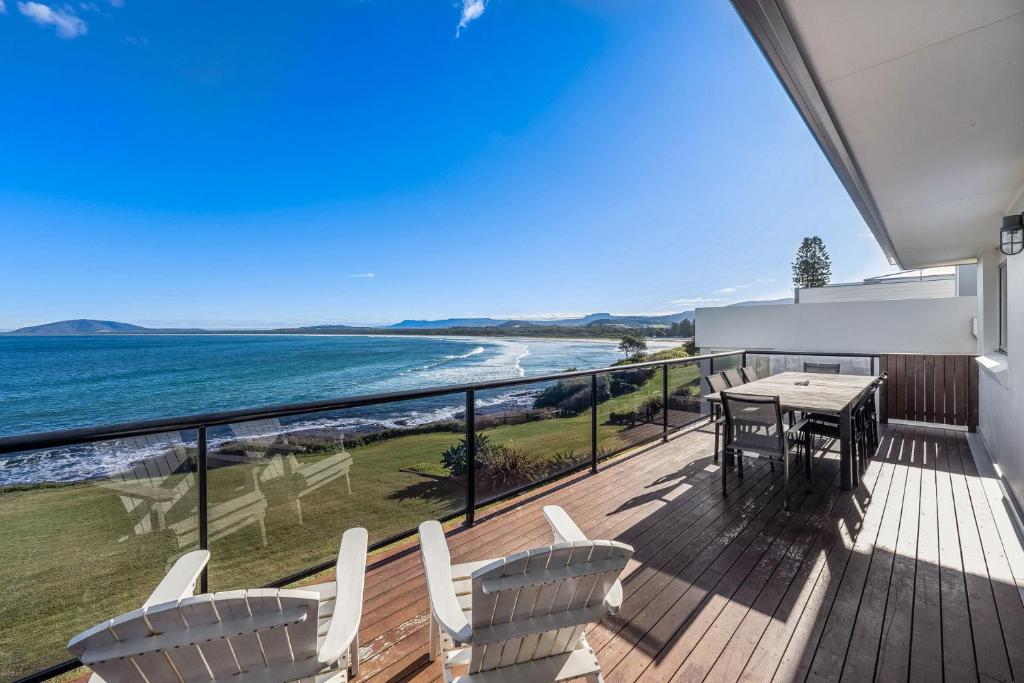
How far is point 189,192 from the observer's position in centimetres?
2833

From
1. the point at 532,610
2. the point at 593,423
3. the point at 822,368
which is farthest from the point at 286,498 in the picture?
the point at 822,368

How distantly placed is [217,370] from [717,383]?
150ft

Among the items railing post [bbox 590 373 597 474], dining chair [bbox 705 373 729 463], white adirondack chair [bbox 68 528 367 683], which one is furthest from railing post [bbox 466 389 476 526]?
dining chair [bbox 705 373 729 463]

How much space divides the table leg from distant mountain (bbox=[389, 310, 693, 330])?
90.9ft

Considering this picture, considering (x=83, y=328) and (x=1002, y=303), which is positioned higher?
(x=83, y=328)

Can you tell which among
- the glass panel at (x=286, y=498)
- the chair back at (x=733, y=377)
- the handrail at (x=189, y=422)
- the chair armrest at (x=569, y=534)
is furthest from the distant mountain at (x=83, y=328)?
the chair armrest at (x=569, y=534)

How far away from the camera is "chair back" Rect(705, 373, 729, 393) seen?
14.7ft

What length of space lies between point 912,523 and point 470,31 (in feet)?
42.5

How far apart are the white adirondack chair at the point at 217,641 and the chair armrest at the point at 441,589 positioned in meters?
0.24

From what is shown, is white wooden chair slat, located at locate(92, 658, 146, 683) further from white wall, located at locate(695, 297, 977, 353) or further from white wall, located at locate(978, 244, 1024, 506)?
white wall, located at locate(695, 297, 977, 353)

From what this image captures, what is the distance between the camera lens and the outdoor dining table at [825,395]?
3471 mm

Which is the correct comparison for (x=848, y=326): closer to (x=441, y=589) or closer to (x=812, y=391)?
(x=812, y=391)

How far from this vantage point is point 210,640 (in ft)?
3.03

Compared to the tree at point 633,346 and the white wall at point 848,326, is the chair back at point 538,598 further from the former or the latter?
the tree at point 633,346
